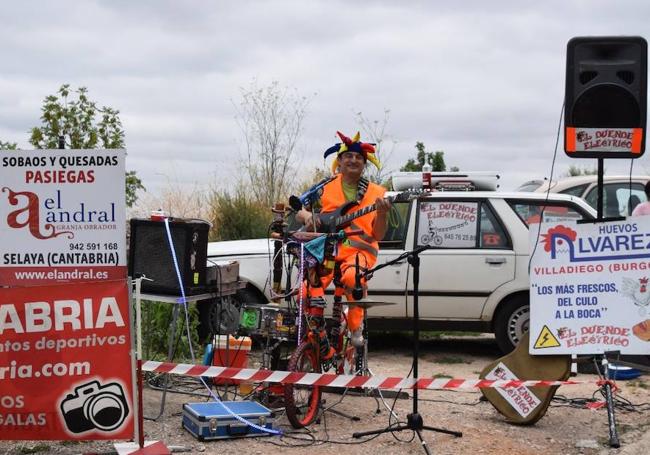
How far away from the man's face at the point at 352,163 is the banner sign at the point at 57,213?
6.69 ft

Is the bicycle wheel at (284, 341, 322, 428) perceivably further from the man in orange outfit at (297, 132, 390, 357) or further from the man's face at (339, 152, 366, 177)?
the man's face at (339, 152, 366, 177)

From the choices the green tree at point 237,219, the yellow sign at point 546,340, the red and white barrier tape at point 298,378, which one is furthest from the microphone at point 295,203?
the green tree at point 237,219

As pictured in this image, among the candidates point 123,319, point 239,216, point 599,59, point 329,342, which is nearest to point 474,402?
point 329,342

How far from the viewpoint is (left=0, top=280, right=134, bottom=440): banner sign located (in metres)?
5.12

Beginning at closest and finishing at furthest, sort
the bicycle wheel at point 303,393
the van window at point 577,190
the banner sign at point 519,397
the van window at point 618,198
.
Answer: the bicycle wheel at point 303,393, the banner sign at point 519,397, the van window at point 618,198, the van window at point 577,190

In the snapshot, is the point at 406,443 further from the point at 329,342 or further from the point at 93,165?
the point at 93,165

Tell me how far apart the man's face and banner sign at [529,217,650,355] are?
142cm

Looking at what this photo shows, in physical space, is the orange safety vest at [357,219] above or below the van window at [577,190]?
below

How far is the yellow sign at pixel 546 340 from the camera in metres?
6.62

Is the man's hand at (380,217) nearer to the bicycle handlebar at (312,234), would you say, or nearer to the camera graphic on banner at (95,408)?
the bicycle handlebar at (312,234)

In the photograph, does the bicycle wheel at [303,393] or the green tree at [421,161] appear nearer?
the bicycle wheel at [303,393]

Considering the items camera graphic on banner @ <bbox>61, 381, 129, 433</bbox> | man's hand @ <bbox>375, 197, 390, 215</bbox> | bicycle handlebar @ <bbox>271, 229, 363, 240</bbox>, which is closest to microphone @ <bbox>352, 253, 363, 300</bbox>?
bicycle handlebar @ <bbox>271, 229, 363, 240</bbox>

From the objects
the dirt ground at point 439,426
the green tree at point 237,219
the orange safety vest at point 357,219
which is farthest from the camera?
the green tree at point 237,219

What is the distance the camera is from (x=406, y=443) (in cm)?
601
